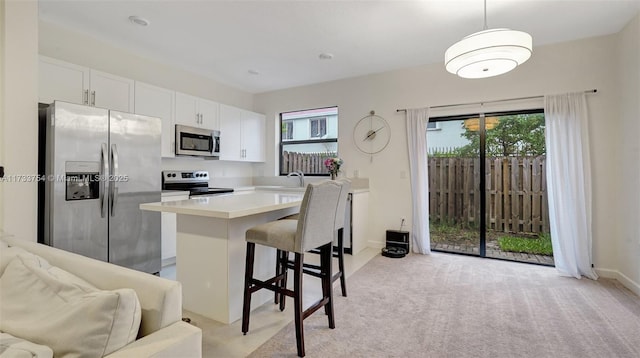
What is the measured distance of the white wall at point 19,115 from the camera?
6.47 ft

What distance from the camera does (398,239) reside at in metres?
4.04

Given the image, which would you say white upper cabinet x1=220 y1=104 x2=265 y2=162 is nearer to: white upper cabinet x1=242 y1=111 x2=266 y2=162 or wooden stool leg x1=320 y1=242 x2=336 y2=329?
white upper cabinet x1=242 y1=111 x2=266 y2=162

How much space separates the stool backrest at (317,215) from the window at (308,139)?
8.81ft

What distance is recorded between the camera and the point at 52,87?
274 centimetres

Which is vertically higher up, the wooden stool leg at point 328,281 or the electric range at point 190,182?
the electric range at point 190,182

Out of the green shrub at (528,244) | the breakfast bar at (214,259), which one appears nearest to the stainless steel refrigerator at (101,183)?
the breakfast bar at (214,259)

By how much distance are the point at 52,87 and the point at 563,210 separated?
17.1ft

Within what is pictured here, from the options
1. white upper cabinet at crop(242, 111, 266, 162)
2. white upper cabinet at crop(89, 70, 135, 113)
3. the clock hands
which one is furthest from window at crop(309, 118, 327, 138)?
white upper cabinet at crop(89, 70, 135, 113)

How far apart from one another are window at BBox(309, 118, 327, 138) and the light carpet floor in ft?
8.08

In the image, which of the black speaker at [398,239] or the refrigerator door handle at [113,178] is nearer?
the refrigerator door handle at [113,178]

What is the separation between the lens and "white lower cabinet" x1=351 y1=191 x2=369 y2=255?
3.95m

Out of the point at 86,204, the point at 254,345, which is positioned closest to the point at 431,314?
the point at 254,345

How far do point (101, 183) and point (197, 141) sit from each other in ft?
4.90

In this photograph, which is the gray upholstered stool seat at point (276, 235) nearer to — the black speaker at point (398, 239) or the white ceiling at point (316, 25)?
the white ceiling at point (316, 25)
